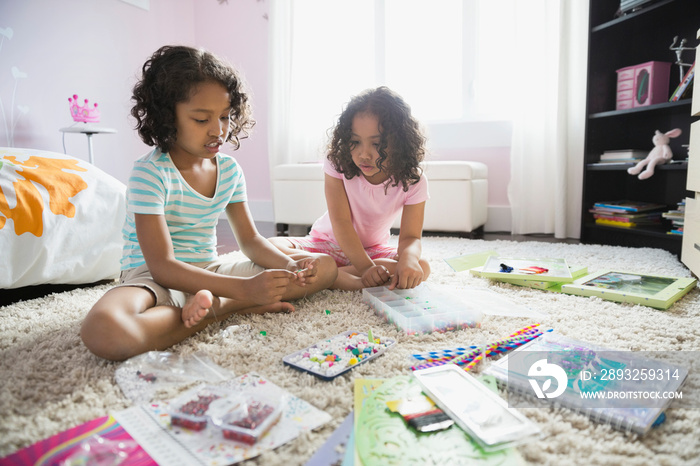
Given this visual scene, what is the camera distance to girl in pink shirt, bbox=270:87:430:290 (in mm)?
1166

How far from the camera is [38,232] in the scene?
121 cm

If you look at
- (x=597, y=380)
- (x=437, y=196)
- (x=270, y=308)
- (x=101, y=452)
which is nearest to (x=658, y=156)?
(x=437, y=196)

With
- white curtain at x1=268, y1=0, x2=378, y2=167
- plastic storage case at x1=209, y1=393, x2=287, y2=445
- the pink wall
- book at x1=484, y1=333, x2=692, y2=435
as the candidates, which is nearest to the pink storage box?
the pink wall

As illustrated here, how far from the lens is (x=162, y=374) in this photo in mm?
714

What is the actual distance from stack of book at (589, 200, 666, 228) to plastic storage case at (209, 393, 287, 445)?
72.0 inches

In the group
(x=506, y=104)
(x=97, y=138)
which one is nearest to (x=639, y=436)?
(x=506, y=104)

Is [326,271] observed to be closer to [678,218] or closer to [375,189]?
[375,189]

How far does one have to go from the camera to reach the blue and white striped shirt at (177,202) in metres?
0.92

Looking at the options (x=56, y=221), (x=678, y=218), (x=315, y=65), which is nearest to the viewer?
(x=56, y=221)

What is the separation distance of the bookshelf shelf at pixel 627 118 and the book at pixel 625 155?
1.6 inches

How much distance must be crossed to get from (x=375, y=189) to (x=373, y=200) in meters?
0.03

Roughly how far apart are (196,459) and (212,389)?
140 millimetres

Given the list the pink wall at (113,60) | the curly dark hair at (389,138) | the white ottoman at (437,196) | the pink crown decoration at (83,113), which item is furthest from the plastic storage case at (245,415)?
the pink crown decoration at (83,113)

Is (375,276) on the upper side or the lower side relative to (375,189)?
lower
